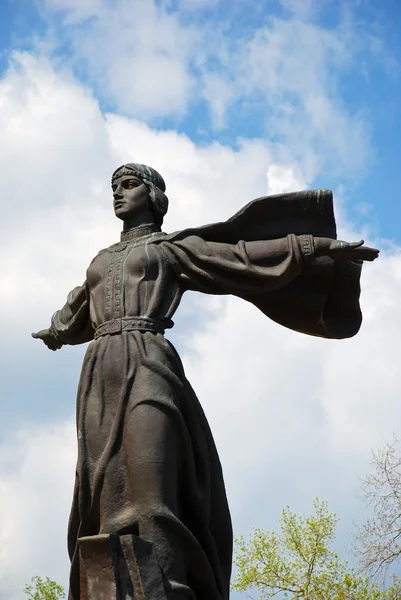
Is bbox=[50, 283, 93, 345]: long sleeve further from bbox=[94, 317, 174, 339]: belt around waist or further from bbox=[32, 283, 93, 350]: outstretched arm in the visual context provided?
bbox=[94, 317, 174, 339]: belt around waist

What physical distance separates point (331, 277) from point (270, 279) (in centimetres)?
56

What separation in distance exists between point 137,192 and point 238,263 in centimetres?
99

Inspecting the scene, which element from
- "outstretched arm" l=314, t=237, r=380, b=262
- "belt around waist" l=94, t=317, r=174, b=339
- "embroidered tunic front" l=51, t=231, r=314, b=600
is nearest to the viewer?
"embroidered tunic front" l=51, t=231, r=314, b=600

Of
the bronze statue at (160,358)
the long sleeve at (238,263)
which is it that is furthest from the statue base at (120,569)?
the long sleeve at (238,263)

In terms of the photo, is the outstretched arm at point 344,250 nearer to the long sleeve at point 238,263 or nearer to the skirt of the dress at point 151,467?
the long sleeve at point 238,263

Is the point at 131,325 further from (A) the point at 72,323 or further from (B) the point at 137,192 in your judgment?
(B) the point at 137,192

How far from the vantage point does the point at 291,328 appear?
743 centimetres

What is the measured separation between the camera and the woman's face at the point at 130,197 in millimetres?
7145

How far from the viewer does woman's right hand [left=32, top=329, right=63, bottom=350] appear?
300 inches

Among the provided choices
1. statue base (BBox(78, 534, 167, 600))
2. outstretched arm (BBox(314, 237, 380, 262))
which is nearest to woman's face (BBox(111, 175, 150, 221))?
outstretched arm (BBox(314, 237, 380, 262))

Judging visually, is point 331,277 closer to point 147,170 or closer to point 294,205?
point 294,205

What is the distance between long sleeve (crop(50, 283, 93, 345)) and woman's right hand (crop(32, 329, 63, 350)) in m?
0.06

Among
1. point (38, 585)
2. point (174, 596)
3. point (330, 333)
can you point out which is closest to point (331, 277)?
point (330, 333)

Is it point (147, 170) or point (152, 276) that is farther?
point (147, 170)
